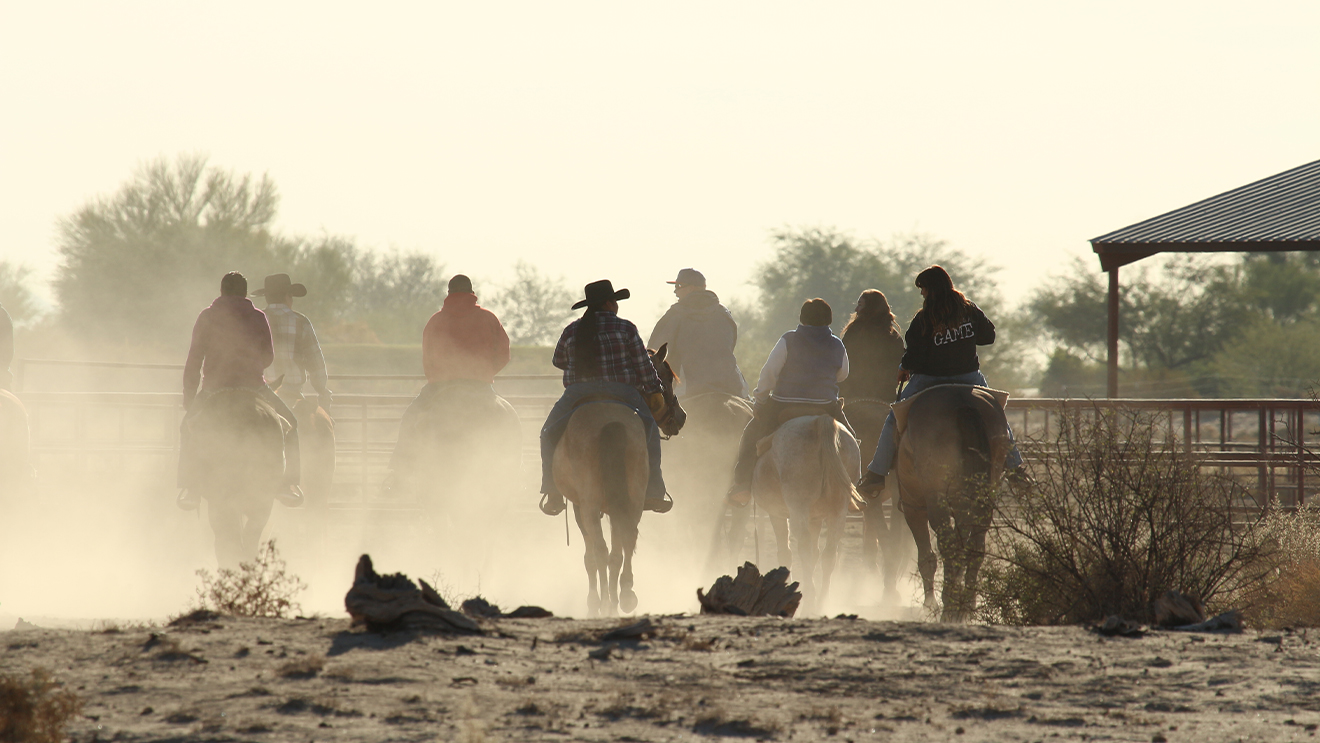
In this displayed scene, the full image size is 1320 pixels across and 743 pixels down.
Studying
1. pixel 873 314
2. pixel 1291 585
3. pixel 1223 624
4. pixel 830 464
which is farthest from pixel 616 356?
pixel 1291 585

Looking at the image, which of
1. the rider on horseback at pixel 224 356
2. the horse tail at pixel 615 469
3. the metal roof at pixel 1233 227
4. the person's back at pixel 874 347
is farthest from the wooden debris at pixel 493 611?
the metal roof at pixel 1233 227

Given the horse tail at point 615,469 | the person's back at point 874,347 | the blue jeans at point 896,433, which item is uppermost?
the person's back at point 874,347

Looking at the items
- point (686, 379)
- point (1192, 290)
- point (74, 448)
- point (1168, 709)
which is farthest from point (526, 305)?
point (1168, 709)

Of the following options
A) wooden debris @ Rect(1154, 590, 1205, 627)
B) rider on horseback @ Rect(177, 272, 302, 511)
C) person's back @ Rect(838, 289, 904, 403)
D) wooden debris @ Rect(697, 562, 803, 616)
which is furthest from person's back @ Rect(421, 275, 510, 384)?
wooden debris @ Rect(1154, 590, 1205, 627)

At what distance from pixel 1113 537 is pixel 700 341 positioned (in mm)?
4672

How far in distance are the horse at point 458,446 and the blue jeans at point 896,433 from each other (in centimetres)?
320

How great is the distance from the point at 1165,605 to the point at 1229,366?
163ft

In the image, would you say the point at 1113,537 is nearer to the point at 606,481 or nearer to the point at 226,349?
the point at 606,481

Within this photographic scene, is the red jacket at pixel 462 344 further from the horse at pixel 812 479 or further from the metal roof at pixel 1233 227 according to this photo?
the metal roof at pixel 1233 227

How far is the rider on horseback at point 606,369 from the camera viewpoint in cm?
867

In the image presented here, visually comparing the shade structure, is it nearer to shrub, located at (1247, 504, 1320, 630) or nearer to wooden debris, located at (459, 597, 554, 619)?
shrub, located at (1247, 504, 1320, 630)

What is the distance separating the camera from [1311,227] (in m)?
16.5

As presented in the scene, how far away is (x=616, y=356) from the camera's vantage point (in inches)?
342

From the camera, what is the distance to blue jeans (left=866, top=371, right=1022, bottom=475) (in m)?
8.41
